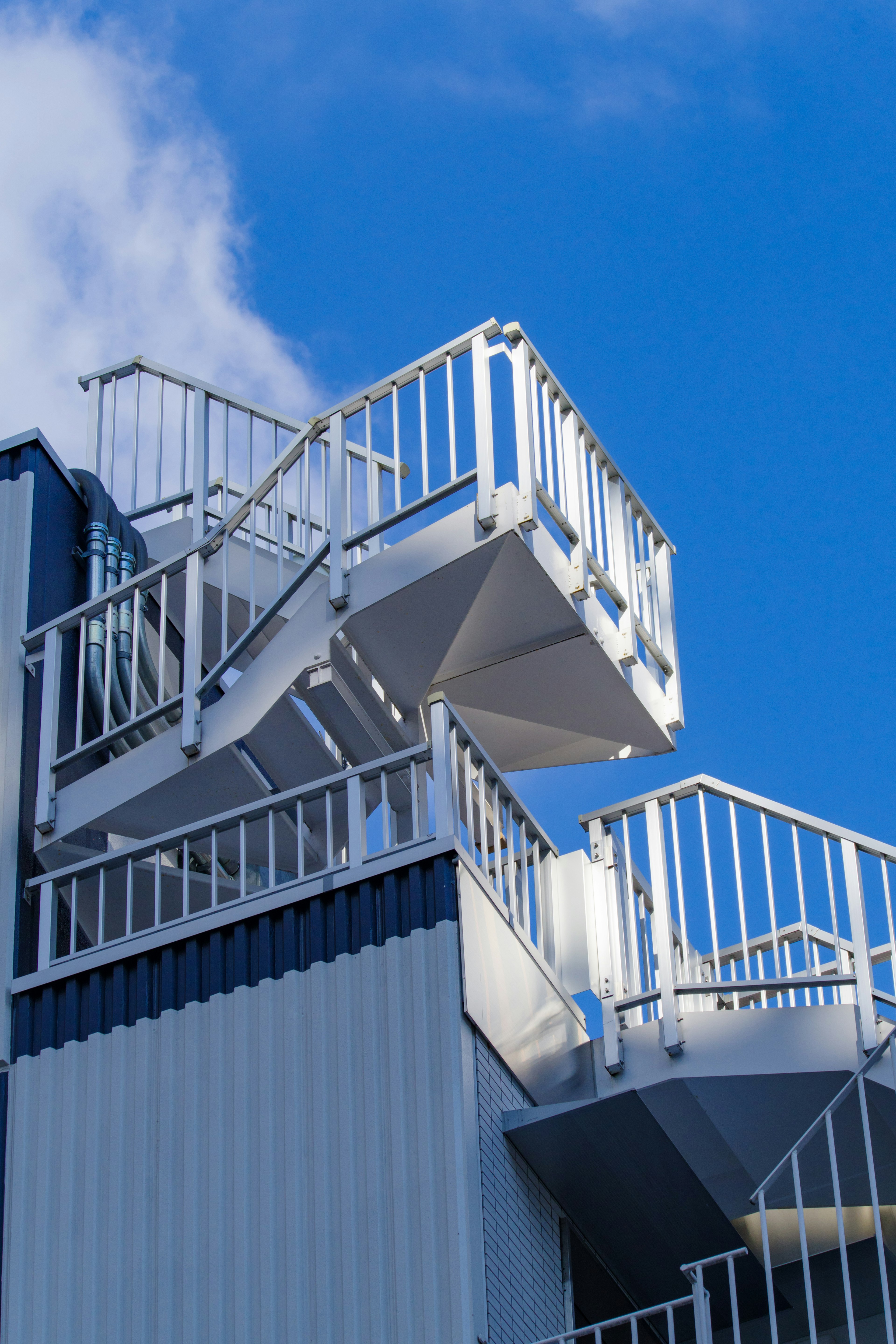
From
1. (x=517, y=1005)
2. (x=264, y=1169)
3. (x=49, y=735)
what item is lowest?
(x=264, y=1169)

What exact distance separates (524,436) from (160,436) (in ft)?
15.4

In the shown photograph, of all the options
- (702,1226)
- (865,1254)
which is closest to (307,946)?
(702,1226)

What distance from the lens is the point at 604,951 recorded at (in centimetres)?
914

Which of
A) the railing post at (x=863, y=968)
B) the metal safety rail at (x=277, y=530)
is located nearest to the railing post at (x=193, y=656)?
the metal safety rail at (x=277, y=530)

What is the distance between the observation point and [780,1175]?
8.66 m

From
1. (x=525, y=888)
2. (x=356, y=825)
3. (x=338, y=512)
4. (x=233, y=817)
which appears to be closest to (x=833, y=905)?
(x=525, y=888)

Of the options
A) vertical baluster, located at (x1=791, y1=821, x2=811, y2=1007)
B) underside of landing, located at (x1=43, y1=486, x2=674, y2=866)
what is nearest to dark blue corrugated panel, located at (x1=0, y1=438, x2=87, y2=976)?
underside of landing, located at (x1=43, y1=486, x2=674, y2=866)

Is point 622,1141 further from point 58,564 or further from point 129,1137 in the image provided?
point 58,564

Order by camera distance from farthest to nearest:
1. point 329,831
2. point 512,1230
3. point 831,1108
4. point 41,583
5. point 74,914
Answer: point 41,583, point 74,914, point 329,831, point 512,1230, point 831,1108

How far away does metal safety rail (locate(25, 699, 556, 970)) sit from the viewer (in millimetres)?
8648

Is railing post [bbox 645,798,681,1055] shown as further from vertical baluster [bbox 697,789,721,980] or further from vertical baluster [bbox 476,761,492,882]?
vertical baluster [bbox 476,761,492,882]

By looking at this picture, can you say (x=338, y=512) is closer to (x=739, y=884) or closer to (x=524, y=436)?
(x=524, y=436)

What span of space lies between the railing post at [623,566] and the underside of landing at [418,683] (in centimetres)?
9

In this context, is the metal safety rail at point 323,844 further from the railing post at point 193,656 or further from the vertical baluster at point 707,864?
the vertical baluster at point 707,864
